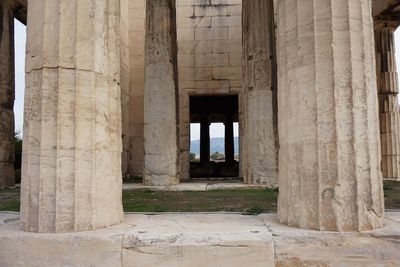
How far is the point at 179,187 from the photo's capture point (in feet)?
36.4

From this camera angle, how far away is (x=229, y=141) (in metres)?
29.0

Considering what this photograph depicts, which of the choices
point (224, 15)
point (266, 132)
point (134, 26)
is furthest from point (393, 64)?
point (134, 26)

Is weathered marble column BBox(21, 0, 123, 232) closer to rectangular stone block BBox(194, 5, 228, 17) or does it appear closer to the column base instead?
the column base

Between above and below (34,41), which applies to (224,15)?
above

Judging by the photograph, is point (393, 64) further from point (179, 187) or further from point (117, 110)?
point (117, 110)

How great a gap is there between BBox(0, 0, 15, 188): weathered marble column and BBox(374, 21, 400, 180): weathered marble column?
15545 mm

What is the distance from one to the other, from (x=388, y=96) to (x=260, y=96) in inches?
351

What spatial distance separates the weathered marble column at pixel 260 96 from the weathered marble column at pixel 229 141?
16.3 meters

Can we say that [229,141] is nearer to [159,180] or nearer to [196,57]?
[196,57]

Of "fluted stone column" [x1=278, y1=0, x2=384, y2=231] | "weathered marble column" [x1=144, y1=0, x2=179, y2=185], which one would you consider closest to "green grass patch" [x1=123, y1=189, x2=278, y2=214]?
"fluted stone column" [x1=278, y1=0, x2=384, y2=231]

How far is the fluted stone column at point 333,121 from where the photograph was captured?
4.48 m

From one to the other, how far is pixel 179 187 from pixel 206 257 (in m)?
7.09

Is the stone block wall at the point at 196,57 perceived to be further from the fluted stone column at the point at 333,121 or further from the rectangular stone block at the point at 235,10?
the fluted stone column at the point at 333,121

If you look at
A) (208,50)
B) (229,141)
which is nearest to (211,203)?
(208,50)
